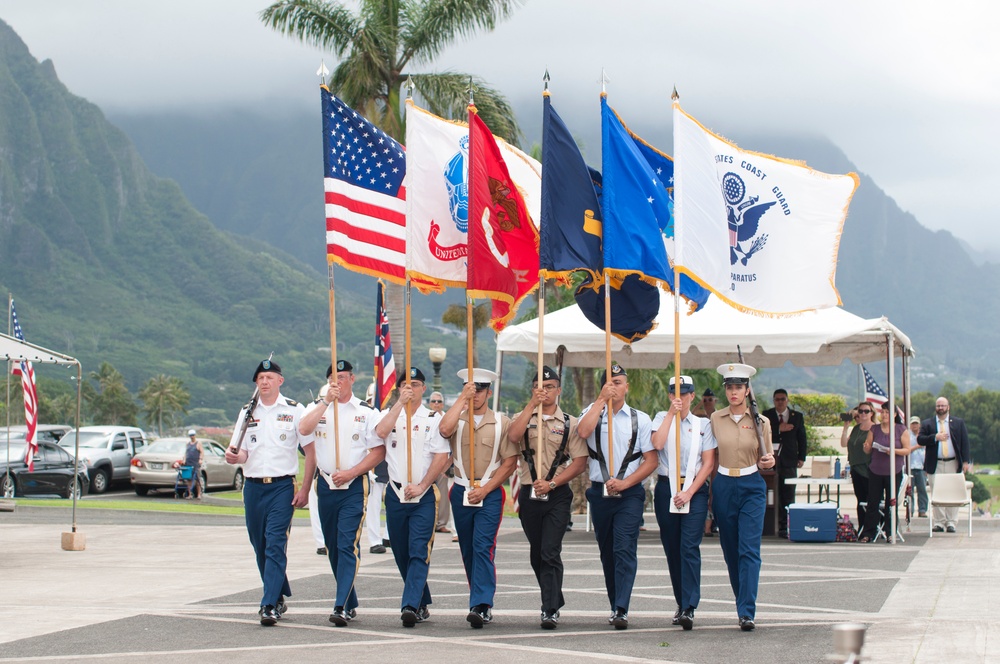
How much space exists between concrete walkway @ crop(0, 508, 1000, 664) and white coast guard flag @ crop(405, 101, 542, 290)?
2991 mm

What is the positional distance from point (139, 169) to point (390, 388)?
563 ft

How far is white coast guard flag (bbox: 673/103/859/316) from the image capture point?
11.4m

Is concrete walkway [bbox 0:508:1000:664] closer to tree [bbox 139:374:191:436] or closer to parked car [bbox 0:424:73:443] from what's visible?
parked car [bbox 0:424:73:443]

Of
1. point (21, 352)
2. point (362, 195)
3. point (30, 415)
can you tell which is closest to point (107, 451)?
point (30, 415)

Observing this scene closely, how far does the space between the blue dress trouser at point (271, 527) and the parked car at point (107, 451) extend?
24.7m

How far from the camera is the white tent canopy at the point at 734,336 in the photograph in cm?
1753

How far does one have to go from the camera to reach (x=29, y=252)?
516 ft

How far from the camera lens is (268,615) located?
990 centimetres

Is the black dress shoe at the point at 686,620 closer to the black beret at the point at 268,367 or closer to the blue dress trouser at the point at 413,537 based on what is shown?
the blue dress trouser at the point at 413,537

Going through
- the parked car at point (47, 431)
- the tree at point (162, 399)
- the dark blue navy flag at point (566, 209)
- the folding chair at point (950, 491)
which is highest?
the tree at point (162, 399)

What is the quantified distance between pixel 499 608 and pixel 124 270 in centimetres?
16211

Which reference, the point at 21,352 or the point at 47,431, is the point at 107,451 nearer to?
the point at 47,431

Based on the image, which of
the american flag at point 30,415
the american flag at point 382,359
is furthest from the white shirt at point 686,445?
the american flag at point 30,415

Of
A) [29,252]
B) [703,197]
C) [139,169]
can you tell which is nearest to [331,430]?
[703,197]
